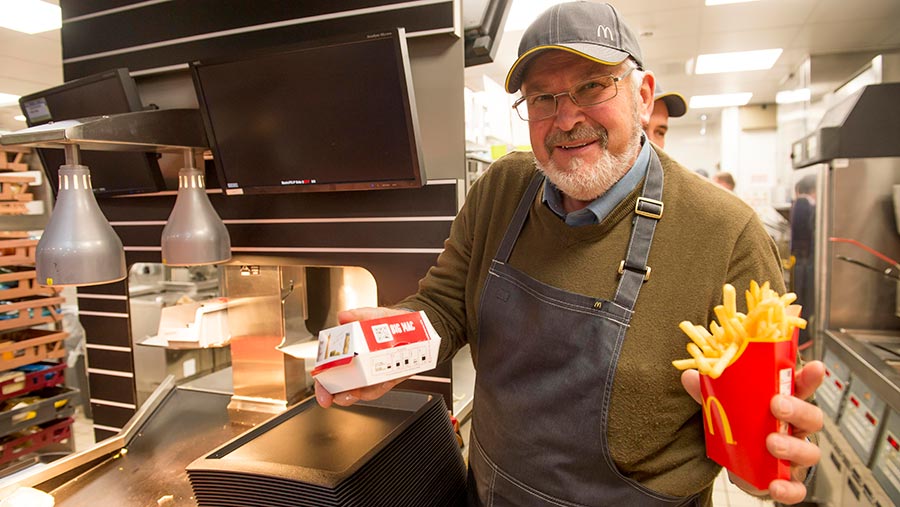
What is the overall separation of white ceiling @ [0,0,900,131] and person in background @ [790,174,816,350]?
1.58 m

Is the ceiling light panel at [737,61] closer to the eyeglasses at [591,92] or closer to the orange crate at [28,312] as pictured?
the eyeglasses at [591,92]

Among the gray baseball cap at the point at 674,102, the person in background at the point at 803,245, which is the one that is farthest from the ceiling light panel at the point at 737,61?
the gray baseball cap at the point at 674,102

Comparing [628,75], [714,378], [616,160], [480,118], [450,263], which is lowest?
[714,378]

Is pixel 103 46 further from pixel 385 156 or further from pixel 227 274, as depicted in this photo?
pixel 385 156

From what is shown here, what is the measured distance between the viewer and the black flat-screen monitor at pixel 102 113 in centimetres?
231

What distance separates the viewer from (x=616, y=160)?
1.25 meters

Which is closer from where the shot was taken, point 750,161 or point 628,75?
point 628,75

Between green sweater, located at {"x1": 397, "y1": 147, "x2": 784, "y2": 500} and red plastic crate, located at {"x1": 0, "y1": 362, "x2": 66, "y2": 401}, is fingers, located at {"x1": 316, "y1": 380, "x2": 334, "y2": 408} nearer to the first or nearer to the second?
green sweater, located at {"x1": 397, "y1": 147, "x2": 784, "y2": 500}

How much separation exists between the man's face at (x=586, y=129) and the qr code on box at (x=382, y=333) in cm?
54

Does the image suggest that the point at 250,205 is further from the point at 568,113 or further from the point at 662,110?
the point at 662,110

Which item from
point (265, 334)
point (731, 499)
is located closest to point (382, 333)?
point (265, 334)

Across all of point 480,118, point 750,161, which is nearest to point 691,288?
point 480,118

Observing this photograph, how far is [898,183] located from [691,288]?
9.49ft

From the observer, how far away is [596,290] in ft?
3.98
